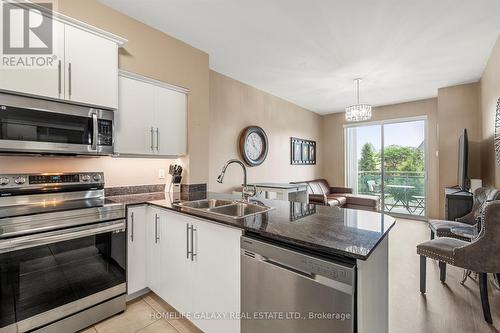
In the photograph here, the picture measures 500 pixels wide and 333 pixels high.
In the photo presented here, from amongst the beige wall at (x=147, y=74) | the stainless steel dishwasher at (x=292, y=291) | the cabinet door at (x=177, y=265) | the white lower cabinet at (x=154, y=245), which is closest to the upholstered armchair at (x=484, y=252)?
the stainless steel dishwasher at (x=292, y=291)

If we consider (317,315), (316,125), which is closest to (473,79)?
(316,125)

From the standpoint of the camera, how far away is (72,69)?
1.83m

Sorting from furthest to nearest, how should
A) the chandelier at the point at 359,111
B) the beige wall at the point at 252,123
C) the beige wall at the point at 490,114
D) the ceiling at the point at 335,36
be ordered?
the chandelier at the point at 359,111 < the beige wall at the point at 252,123 < the beige wall at the point at 490,114 < the ceiling at the point at 335,36

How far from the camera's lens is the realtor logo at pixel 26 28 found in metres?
1.57

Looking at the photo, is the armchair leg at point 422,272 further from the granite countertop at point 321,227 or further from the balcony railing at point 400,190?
the balcony railing at point 400,190

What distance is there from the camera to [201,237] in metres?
1.58

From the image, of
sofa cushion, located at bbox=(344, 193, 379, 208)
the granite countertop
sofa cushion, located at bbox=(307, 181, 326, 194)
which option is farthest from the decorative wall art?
the granite countertop

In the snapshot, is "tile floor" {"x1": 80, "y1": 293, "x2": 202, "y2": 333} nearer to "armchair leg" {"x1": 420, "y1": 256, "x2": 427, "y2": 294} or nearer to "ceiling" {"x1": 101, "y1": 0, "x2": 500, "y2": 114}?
"armchair leg" {"x1": 420, "y1": 256, "x2": 427, "y2": 294}

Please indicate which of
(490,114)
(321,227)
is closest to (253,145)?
(321,227)

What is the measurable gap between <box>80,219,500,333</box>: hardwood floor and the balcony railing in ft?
9.59

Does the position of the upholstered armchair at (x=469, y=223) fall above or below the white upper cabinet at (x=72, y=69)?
below

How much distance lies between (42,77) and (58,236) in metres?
1.17

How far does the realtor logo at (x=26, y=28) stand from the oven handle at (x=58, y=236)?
128 centimetres

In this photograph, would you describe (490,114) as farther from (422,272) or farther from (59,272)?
(59,272)
